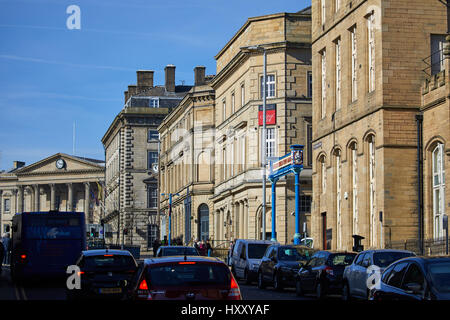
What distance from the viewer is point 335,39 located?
47781 mm

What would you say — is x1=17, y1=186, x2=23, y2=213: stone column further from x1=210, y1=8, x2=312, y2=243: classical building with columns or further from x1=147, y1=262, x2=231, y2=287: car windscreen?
x1=147, y1=262, x2=231, y2=287: car windscreen

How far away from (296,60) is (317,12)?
13.3 m

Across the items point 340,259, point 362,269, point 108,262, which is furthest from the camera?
point 340,259

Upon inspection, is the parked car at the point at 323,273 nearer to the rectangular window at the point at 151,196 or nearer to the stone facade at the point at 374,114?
the stone facade at the point at 374,114

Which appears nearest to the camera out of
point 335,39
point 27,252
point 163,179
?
point 27,252

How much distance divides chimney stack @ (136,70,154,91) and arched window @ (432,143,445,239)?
3429 inches

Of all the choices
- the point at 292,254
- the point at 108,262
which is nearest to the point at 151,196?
the point at 292,254

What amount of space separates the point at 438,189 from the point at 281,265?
11340mm

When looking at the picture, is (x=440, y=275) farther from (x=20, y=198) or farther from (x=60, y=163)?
(x=20, y=198)

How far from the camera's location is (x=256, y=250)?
36.8m

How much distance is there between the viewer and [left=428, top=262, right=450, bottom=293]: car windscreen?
46.3 ft

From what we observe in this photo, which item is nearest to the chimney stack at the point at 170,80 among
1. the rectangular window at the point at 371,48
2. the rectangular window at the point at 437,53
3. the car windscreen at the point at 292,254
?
the rectangular window at the point at 371,48
